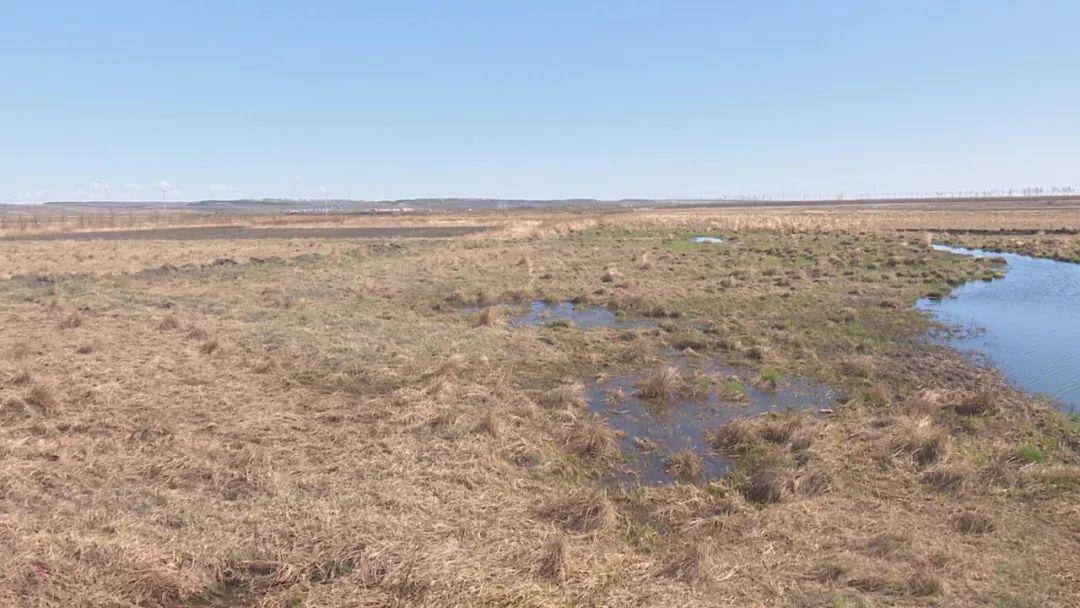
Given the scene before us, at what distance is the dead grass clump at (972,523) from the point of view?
6027 millimetres

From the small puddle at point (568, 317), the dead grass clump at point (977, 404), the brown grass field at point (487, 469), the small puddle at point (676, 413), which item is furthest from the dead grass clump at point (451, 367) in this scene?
the dead grass clump at point (977, 404)

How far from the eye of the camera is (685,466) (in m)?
7.85

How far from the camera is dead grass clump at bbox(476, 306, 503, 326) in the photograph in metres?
16.5

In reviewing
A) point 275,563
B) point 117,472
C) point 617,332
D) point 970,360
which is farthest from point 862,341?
point 117,472

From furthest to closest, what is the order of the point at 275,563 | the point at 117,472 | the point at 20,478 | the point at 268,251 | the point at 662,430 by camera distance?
the point at 268,251 < the point at 662,430 < the point at 117,472 < the point at 20,478 < the point at 275,563

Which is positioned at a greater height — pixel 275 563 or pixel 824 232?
pixel 824 232

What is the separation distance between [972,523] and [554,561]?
4268 mm

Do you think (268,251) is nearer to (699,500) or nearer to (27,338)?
(27,338)

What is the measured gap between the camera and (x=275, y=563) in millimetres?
5109

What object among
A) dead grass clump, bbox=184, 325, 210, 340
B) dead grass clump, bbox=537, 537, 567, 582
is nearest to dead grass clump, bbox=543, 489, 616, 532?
dead grass clump, bbox=537, 537, 567, 582

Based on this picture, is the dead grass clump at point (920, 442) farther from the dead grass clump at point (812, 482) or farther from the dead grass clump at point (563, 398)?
the dead grass clump at point (563, 398)

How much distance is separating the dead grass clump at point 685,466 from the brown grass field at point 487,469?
0.04m

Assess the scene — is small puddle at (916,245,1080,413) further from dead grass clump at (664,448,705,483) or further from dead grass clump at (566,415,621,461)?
dead grass clump at (566,415,621,461)

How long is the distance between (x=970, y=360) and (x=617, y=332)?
7.62 metres
